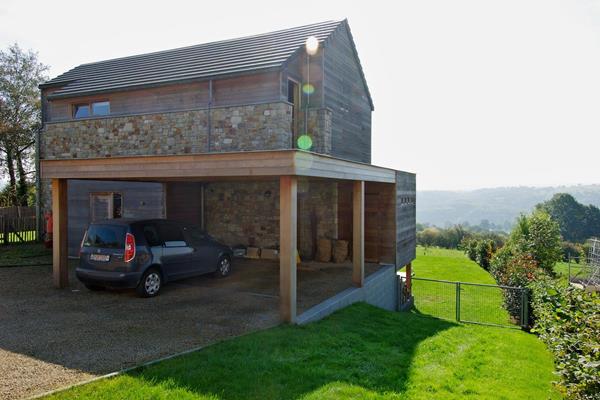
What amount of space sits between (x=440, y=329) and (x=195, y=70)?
9.98 metres

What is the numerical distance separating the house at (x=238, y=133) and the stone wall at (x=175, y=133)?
3 centimetres

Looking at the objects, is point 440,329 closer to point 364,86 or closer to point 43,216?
point 364,86

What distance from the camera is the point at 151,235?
8.14m

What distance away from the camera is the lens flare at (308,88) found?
1321cm

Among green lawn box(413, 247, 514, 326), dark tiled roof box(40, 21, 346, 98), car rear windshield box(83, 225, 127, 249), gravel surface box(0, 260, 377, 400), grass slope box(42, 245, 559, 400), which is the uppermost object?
dark tiled roof box(40, 21, 346, 98)

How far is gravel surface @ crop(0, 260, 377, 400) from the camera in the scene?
4805 millimetres

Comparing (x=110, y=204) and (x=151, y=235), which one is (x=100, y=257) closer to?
(x=151, y=235)

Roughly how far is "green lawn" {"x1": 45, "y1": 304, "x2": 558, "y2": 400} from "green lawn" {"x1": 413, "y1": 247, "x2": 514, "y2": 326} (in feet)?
20.3

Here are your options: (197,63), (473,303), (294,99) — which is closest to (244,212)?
(294,99)

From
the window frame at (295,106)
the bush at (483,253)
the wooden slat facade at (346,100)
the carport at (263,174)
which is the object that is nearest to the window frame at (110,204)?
the carport at (263,174)

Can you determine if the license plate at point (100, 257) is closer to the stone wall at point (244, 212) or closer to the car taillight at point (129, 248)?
the car taillight at point (129, 248)

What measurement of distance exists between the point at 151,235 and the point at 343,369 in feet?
15.5

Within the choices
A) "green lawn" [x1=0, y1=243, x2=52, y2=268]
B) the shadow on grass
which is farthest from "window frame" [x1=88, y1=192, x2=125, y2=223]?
the shadow on grass

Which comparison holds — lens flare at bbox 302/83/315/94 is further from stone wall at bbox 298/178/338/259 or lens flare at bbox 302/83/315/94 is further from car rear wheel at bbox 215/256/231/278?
car rear wheel at bbox 215/256/231/278
